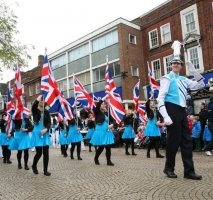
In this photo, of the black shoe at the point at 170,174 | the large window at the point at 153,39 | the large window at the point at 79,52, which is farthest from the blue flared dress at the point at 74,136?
the large window at the point at 79,52

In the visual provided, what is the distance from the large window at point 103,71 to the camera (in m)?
27.4

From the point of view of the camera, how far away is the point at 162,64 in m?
25.6

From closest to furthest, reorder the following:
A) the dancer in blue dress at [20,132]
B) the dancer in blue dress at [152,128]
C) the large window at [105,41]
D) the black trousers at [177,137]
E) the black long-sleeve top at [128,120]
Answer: the black trousers at [177,137] → the dancer in blue dress at [20,132] → the dancer in blue dress at [152,128] → the black long-sleeve top at [128,120] → the large window at [105,41]

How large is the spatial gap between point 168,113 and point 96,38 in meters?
25.2

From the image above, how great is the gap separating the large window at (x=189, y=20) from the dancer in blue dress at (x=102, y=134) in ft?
52.9

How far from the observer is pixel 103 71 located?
2942 centimetres

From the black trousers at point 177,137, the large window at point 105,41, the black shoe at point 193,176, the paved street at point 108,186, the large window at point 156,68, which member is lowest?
the paved street at point 108,186

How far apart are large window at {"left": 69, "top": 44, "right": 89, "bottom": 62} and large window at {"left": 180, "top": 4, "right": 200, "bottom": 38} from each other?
456 inches

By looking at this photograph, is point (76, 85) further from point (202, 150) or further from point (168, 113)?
point (168, 113)

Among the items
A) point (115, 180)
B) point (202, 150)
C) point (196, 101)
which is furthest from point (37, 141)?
point (196, 101)

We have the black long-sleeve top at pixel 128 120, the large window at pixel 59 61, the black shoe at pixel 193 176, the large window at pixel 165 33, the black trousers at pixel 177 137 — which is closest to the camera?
the black shoe at pixel 193 176

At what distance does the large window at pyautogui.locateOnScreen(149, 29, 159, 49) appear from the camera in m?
26.4

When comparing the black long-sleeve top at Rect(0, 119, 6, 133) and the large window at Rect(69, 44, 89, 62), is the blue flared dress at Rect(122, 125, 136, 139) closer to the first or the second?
the black long-sleeve top at Rect(0, 119, 6, 133)

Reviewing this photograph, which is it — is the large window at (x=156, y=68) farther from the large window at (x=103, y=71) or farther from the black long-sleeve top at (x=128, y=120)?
the black long-sleeve top at (x=128, y=120)
